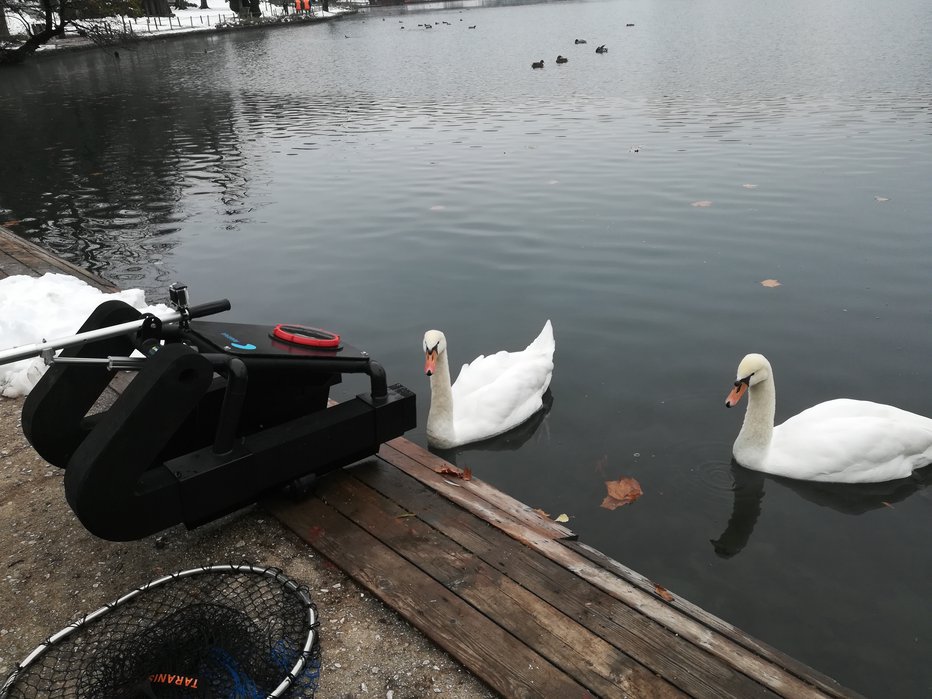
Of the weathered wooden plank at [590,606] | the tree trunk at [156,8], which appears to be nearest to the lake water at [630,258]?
the weathered wooden plank at [590,606]

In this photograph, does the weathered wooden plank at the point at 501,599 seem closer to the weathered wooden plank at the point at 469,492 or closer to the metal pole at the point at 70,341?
the weathered wooden plank at the point at 469,492

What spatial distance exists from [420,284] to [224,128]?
1736 centimetres

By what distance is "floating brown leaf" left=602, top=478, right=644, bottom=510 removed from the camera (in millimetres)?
5422

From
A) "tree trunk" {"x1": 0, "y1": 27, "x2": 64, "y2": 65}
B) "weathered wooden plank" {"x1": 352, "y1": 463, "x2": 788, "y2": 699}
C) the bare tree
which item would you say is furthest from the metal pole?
"tree trunk" {"x1": 0, "y1": 27, "x2": 64, "y2": 65}

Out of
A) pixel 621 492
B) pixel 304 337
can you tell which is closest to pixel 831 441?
pixel 621 492

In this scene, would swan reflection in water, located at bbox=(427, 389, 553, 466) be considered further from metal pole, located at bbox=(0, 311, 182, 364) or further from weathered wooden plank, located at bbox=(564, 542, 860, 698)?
metal pole, located at bbox=(0, 311, 182, 364)

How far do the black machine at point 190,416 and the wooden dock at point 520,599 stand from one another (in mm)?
398

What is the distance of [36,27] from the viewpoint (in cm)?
5431

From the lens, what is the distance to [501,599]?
331cm

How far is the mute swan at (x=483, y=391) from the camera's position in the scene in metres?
6.10

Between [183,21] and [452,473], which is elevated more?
[183,21]

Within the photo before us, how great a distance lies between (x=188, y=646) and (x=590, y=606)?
1.75m

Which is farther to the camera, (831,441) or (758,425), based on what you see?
(758,425)

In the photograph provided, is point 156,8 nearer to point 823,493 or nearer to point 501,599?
point 823,493
